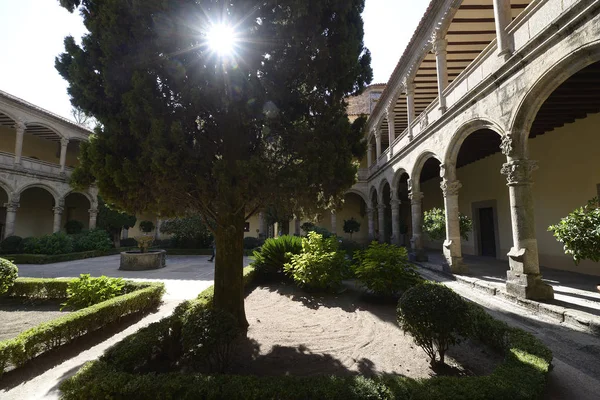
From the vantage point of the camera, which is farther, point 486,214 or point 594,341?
point 486,214

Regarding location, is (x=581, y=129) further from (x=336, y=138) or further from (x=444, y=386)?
(x=444, y=386)

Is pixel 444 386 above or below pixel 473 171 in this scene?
below

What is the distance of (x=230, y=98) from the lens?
3.94 meters

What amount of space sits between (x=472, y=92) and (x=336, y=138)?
5.20 meters

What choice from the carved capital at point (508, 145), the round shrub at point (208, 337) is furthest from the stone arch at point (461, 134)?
the round shrub at point (208, 337)

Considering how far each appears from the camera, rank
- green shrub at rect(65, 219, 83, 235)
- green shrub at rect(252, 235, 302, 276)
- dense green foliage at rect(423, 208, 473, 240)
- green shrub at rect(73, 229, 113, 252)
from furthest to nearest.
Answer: green shrub at rect(65, 219, 83, 235)
green shrub at rect(73, 229, 113, 252)
dense green foliage at rect(423, 208, 473, 240)
green shrub at rect(252, 235, 302, 276)

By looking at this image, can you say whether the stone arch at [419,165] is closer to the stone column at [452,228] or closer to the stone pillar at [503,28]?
the stone column at [452,228]

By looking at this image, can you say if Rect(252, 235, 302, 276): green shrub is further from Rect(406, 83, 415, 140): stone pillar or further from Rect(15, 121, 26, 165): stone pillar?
Rect(15, 121, 26, 165): stone pillar

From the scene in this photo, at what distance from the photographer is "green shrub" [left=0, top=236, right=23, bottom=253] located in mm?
14547

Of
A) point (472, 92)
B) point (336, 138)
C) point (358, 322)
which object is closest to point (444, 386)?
point (358, 322)

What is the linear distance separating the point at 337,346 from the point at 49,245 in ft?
58.5

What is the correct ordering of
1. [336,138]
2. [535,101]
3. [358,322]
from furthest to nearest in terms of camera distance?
[535,101], [358,322], [336,138]

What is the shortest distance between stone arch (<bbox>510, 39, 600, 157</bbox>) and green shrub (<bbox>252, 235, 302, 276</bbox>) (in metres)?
5.83

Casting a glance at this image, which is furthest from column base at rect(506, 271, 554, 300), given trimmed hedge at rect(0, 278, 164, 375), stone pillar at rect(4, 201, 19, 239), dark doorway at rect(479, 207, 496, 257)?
stone pillar at rect(4, 201, 19, 239)
